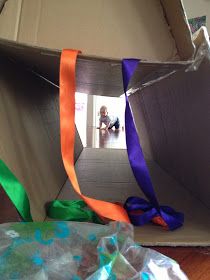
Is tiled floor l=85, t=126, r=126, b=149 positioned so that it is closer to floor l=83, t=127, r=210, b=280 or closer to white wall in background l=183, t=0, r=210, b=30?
white wall in background l=183, t=0, r=210, b=30

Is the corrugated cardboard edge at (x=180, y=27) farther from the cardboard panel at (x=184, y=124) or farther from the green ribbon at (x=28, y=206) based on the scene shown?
the green ribbon at (x=28, y=206)

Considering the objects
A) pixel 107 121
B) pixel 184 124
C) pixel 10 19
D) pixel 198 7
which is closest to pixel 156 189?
pixel 184 124

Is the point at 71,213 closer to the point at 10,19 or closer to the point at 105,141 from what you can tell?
the point at 10,19

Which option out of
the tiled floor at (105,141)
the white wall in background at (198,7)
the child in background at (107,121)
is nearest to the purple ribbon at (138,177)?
the tiled floor at (105,141)

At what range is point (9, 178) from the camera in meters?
0.42

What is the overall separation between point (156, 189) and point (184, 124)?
0.67 feet

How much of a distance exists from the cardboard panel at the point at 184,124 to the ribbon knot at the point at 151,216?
0.39ft

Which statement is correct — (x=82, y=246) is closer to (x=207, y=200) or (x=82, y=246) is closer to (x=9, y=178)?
(x=9, y=178)

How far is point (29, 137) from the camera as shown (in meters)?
0.62

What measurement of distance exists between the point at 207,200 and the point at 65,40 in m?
0.43

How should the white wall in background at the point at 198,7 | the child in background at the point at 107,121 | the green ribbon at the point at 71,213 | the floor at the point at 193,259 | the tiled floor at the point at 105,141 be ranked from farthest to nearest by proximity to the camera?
the child in background at the point at 107,121, the tiled floor at the point at 105,141, the white wall in background at the point at 198,7, the green ribbon at the point at 71,213, the floor at the point at 193,259

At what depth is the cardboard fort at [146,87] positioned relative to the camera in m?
0.47

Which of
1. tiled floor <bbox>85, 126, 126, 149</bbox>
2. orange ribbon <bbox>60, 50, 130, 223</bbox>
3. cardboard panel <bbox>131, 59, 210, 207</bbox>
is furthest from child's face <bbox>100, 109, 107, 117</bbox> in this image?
orange ribbon <bbox>60, 50, 130, 223</bbox>

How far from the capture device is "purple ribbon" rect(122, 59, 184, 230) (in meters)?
0.44
